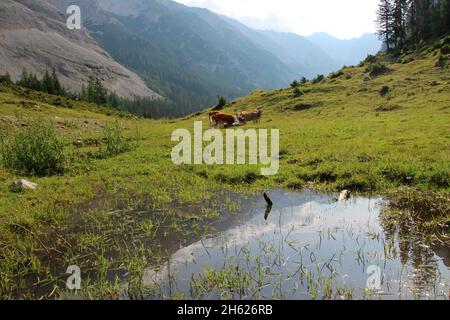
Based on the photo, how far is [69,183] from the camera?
58.1 feet

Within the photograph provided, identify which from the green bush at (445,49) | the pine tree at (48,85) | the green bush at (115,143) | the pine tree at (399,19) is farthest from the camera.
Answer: the pine tree at (48,85)

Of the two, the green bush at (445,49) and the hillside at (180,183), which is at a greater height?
the green bush at (445,49)

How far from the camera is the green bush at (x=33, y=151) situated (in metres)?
19.2

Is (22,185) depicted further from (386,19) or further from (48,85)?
(48,85)

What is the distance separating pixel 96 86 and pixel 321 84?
87.6 m

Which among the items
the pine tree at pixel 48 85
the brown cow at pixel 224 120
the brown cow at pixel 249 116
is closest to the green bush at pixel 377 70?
the brown cow at pixel 249 116

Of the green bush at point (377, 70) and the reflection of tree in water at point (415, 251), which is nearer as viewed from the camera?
the reflection of tree in water at point (415, 251)

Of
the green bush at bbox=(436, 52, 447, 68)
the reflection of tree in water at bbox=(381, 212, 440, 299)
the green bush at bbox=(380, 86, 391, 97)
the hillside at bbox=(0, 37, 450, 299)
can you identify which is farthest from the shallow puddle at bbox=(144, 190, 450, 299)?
the green bush at bbox=(436, 52, 447, 68)

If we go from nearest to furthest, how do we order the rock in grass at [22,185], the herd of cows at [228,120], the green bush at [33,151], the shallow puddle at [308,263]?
the shallow puddle at [308,263] → the rock in grass at [22,185] → the green bush at [33,151] → the herd of cows at [228,120]

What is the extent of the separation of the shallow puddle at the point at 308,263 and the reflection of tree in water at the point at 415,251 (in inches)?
0.8

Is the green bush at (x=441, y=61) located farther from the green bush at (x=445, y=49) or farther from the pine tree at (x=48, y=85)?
the pine tree at (x=48, y=85)

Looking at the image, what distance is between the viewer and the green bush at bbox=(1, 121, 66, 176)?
19250mm

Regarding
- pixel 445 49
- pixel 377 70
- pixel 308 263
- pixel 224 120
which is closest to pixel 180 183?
pixel 308 263
